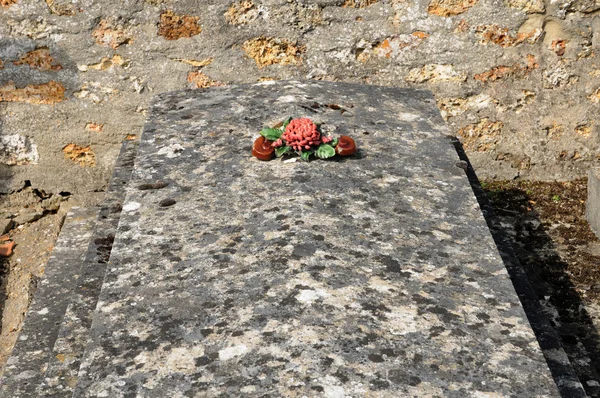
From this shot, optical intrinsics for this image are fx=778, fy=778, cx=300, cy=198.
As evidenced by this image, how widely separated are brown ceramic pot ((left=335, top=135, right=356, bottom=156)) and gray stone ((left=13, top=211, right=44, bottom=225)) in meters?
2.17

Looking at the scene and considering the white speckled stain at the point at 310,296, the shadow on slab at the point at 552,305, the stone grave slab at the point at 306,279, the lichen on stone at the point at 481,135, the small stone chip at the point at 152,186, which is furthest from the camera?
the lichen on stone at the point at 481,135

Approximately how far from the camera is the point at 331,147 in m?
2.74

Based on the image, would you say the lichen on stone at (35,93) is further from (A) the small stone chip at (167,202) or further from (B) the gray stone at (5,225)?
(A) the small stone chip at (167,202)

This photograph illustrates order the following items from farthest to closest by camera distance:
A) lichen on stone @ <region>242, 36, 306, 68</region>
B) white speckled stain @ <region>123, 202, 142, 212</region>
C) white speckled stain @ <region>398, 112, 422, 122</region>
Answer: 1. lichen on stone @ <region>242, 36, 306, 68</region>
2. white speckled stain @ <region>398, 112, 422, 122</region>
3. white speckled stain @ <region>123, 202, 142, 212</region>

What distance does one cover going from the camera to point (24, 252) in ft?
13.1

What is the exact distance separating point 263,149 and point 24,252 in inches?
72.9

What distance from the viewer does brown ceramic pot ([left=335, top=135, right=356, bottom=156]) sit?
2742mm

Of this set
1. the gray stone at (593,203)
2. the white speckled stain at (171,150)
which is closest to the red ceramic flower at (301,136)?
the white speckled stain at (171,150)

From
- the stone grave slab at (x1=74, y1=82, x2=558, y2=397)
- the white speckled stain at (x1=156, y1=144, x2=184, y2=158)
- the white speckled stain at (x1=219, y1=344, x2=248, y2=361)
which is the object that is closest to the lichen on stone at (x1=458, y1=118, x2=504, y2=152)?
the stone grave slab at (x1=74, y1=82, x2=558, y2=397)

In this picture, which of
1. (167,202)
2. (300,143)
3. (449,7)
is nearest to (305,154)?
(300,143)

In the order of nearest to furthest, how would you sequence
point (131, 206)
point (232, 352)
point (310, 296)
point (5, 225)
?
point (232, 352) → point (310, 296) → point (131, 206) → point (5, 225)

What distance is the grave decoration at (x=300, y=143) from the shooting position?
2709 mm

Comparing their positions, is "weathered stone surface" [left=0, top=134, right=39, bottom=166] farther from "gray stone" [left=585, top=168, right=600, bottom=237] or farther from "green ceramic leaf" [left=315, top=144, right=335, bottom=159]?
"gray stone" [left=585, top=168, right=600, bottom=237]

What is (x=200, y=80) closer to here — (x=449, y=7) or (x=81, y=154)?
(x=81, y=154)
